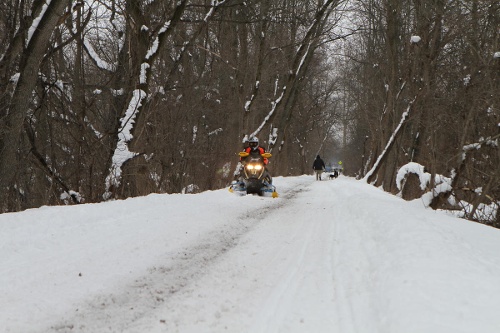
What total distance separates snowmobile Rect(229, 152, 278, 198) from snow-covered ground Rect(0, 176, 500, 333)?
5.30 m

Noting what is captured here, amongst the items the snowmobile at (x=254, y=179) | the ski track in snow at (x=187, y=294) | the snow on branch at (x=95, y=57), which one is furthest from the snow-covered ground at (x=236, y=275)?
the snowmobile at (x=254, y=179)

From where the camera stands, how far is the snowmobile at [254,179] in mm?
11930

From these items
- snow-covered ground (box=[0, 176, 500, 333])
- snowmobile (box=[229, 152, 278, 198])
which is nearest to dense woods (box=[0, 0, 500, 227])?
snowmobile (box=[229, 152, 278, 198])

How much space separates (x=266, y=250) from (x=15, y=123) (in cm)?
497

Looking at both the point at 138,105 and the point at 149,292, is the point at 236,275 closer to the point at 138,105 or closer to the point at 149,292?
the point at 149,292

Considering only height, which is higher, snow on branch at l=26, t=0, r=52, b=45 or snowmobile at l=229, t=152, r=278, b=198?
snow on branch at l=26, t=0, r=52, b=45

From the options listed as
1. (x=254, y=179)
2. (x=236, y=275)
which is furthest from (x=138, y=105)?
(x=236, y=275)

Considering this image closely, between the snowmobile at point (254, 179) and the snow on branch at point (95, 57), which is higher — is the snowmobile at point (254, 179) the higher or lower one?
the lower one

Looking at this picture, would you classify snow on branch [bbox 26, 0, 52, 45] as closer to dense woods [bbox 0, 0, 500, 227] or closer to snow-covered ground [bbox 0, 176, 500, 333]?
dense woods [bbox 0, 0, 500, 227]

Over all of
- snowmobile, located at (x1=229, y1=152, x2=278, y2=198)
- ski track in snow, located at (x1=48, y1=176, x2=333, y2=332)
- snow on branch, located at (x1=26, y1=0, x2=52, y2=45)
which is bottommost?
ski track in snow, located at (x1=48, y1=176, x2=333, y2=332)

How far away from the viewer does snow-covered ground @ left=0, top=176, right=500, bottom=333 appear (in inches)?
114

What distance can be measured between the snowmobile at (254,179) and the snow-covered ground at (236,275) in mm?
5299

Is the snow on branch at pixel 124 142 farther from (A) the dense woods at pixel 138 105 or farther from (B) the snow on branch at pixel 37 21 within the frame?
(B) the snow on branch at pixel 37 21

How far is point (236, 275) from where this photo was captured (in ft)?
13.4
